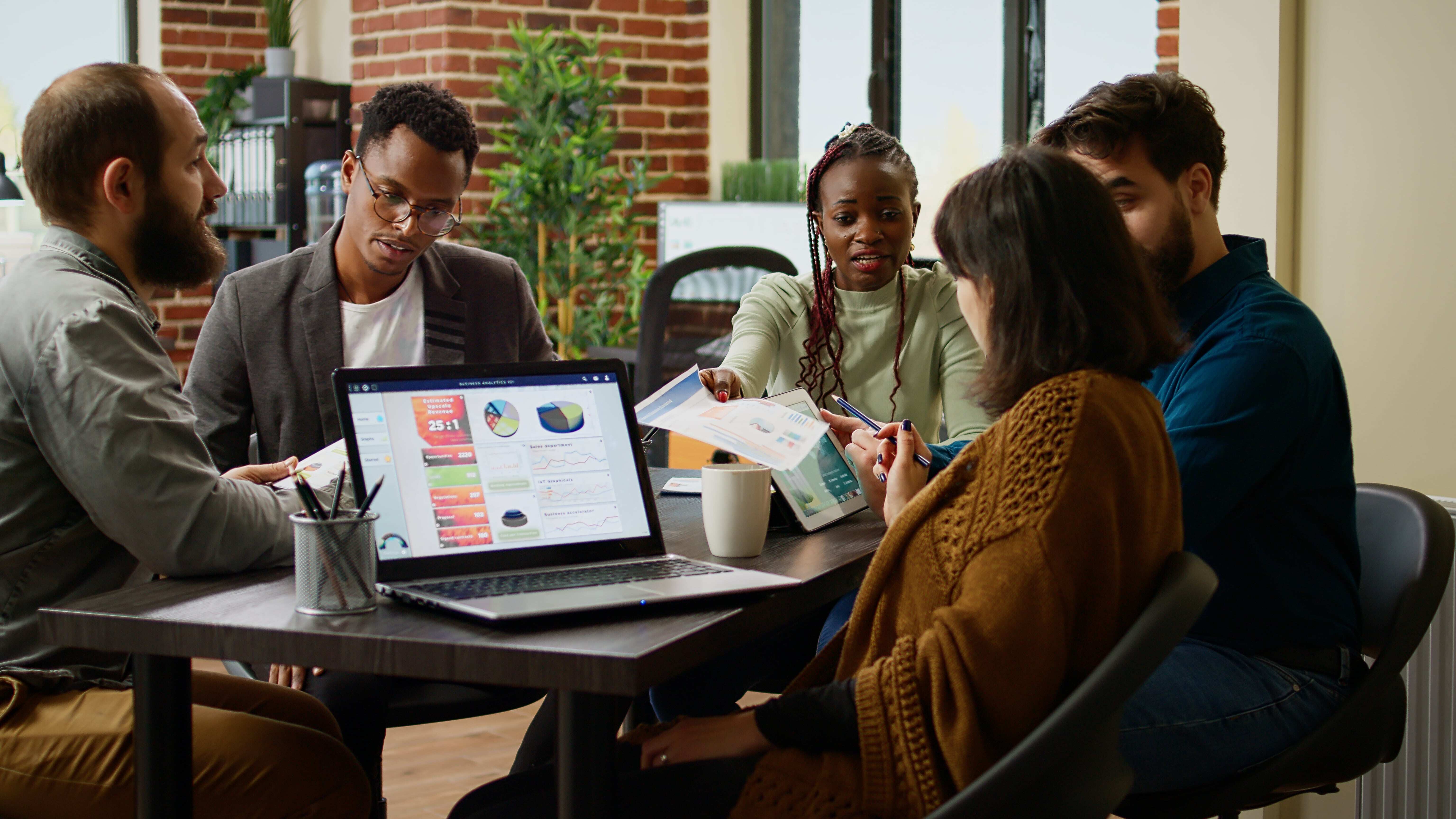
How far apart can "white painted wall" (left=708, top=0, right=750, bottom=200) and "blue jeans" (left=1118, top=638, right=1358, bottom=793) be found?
12.3 feet

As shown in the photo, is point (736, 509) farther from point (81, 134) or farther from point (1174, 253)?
point (81, 134)

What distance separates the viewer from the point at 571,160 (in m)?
4.30

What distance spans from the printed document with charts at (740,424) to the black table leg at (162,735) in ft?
1.85

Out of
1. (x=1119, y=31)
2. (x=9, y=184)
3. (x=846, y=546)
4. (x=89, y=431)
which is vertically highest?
(x=1119, y=31)

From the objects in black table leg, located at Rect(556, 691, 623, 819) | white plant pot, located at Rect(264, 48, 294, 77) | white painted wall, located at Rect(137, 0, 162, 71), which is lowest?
black table leg, located at Rect(556, 691, 623, 819)

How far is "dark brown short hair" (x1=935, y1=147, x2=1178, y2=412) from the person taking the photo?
116 centimetres

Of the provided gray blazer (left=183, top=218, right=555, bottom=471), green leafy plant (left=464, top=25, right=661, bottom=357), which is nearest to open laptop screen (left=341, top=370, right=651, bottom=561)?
gray blazer (left=183, top=218, right=555, bottom=471)

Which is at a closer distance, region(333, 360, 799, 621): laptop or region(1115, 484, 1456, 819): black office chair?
region(333, 360, 799, 621): laptop

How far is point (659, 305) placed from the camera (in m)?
2.78

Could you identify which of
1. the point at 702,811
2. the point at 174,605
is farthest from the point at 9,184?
the point at 702,811

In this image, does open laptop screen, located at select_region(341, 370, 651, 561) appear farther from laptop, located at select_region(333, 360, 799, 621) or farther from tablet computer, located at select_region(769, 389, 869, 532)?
tablet computer, located at select_region(769, 389, 869, 532)

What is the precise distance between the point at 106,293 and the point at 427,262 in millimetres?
853

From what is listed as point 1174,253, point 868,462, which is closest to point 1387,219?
point 1174,253

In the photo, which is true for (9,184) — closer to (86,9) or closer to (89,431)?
(86,9)
